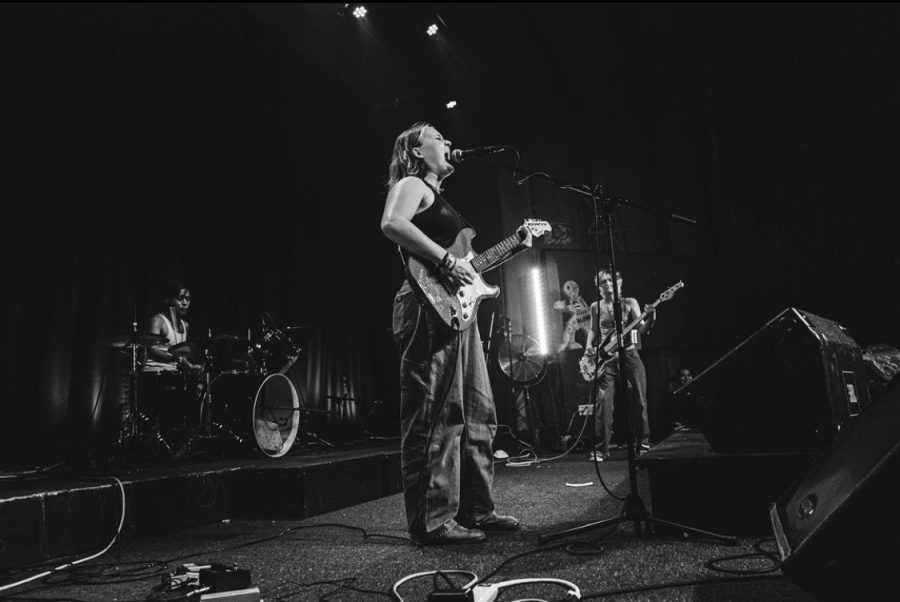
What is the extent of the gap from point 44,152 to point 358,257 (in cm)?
482

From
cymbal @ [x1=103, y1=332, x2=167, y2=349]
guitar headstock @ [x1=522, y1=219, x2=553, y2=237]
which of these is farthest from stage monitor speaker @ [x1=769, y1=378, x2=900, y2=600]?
cymbal @ [x1=103, y1=332, x2=167, y2=349]

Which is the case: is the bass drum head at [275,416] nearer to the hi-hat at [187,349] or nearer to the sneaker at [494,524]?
the hi-hat at [187,349]

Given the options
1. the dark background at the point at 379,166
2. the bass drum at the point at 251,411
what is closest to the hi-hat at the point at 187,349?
the bass drum at the point at 251,411

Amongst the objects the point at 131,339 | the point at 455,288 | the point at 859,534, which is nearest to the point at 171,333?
the point at 131,339

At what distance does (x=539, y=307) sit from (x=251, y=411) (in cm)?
542

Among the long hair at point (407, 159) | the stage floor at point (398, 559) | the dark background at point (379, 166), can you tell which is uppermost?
the dark background at point (379, 166)

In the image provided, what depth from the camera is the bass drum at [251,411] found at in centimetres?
559

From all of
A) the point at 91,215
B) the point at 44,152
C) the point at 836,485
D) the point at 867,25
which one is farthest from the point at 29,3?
the point at 867,25

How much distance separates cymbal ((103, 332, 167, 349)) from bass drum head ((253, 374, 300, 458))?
1092mm

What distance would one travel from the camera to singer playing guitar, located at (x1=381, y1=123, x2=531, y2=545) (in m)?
2.60

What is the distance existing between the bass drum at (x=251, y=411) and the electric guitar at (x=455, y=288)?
3.53 metres

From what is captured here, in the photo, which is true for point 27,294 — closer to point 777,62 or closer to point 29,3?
point 29,3

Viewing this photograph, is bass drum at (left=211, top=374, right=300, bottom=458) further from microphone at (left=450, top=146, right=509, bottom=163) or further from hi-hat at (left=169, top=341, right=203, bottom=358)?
microphone at (left=450, top=146, right=509, bottom=163)

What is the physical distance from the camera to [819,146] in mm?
10430
